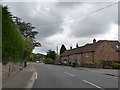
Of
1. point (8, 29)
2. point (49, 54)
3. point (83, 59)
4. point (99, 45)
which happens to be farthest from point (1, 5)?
point (49, 54)

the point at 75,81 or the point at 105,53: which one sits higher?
the point at 105,53

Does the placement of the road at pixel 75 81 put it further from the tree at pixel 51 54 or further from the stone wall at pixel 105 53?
the tree at pixel 51 54

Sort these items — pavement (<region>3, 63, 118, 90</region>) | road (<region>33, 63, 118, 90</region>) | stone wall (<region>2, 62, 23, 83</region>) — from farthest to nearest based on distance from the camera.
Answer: stone wall (<region>2, 62, 23, 83</region>) → road (<region>33, 63, 118, 90</region>) → pavement (<region>3, 63, 118, 90</region>)

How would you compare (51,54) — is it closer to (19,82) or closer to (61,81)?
(61,81)

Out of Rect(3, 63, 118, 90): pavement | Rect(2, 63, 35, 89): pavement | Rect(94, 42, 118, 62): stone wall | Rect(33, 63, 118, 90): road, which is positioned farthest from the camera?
Rect(94, 42, 118, 62): stone wall

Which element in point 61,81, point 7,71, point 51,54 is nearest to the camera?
point 7,71

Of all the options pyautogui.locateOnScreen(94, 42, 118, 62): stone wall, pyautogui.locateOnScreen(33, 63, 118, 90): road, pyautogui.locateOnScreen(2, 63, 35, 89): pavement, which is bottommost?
pyautogui.locateOnScreen(33, 63, 118, 90): road

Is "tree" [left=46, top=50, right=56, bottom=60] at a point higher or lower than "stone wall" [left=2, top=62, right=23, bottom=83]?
higher

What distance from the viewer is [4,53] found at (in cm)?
1723

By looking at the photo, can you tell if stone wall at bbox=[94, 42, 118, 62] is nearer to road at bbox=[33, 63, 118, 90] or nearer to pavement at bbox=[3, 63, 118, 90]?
pavement at bbox=[3, 63, 118, 90]

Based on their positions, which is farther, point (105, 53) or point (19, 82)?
point (105, 53)

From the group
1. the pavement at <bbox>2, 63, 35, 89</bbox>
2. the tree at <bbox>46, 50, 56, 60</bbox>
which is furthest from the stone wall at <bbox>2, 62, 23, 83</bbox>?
the tree at <bbox>46, 50, 56, 60</bbox>

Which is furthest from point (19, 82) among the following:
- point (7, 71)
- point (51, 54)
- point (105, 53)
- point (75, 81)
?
point (51, 54)

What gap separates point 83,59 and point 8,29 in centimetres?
7540
